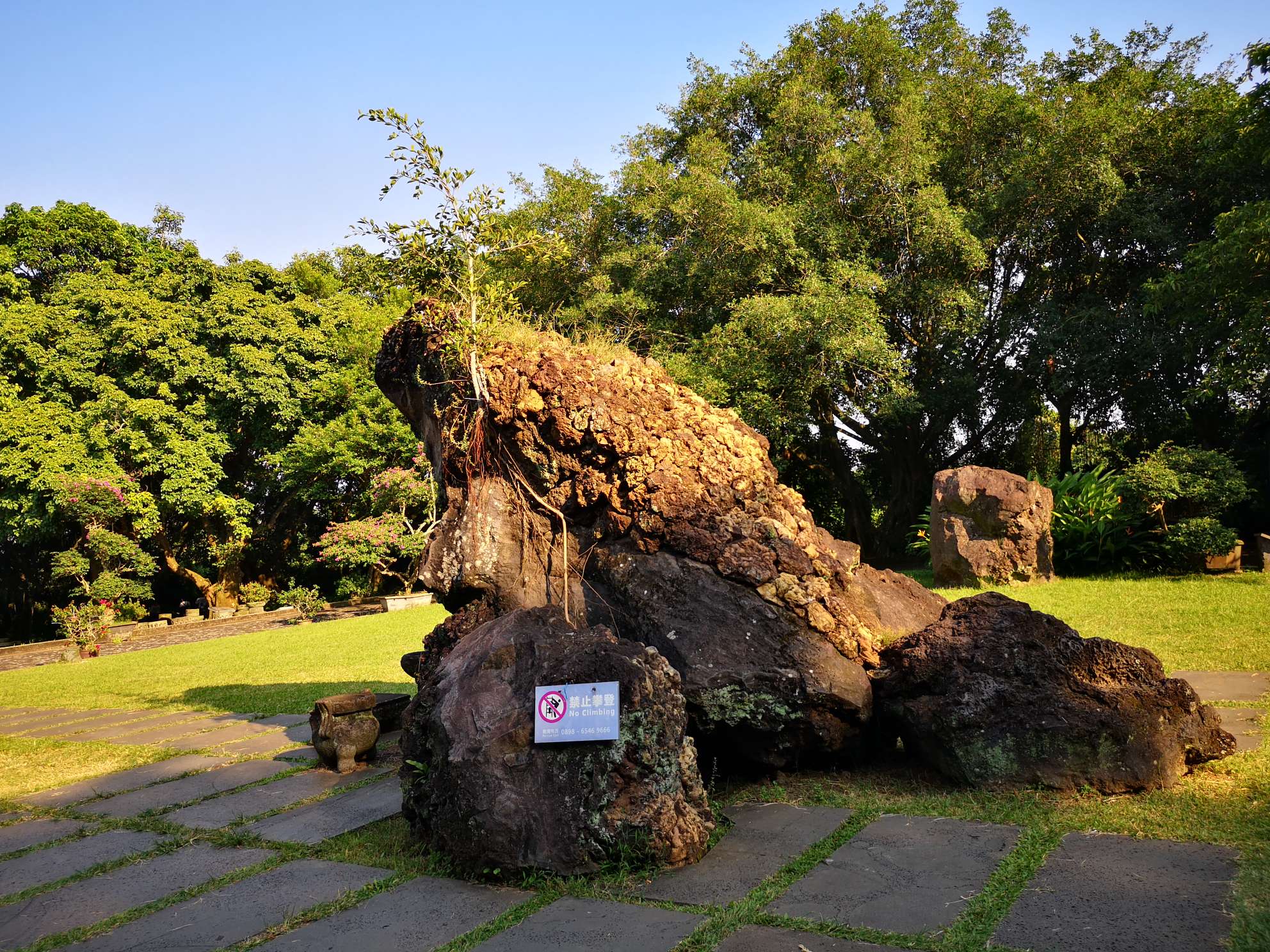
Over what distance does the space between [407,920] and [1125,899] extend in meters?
2.52

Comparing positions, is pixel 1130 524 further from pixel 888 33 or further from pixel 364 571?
pixel 364 571

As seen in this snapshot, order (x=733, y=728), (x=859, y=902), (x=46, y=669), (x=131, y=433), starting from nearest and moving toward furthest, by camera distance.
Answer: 1. (x=859, y=902)
2. (x=733, y=728)
3. (x=46, y=669)
4. (x=131, y=433)

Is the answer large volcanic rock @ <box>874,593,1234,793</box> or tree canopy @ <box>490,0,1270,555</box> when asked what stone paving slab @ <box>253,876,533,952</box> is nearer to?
large volcanic rock @ <box>874,593,1234,793</box>

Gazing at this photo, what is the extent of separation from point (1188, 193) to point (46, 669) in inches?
844

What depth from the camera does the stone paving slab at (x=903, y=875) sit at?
296 centimetres

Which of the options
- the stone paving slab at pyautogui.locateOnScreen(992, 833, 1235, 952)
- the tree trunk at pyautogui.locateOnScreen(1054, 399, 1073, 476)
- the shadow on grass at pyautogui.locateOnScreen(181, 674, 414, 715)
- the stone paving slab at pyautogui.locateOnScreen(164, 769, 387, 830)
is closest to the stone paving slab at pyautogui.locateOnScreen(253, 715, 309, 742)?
the shadow on grass at pyautogui.locateOnScreen(181, 674, 414, 715)

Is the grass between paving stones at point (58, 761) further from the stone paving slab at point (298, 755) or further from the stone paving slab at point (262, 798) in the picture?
the stone paving slab at point (262, 798)

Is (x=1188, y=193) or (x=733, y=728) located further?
(x=1188, y=193)

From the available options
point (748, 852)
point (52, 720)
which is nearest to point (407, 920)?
point (748, 852)

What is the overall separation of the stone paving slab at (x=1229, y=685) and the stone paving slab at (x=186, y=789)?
6.22 metres

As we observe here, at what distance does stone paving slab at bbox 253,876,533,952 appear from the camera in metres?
2.97

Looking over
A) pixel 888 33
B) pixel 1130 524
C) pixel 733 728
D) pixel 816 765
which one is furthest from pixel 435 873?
pixel 888 33

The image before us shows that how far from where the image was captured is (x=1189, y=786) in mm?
3984

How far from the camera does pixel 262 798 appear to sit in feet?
16.6
